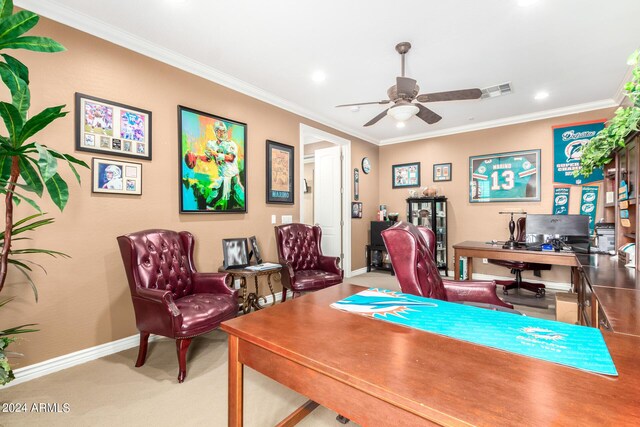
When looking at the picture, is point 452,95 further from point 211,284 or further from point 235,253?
point 211,284

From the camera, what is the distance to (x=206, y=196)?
10.5 ft

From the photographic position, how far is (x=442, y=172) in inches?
219

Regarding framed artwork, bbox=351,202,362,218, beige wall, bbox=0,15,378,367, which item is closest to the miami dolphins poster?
framed artwork, bbox=351,202,362,218

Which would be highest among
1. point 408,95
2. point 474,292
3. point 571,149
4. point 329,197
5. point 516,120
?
point 516,120

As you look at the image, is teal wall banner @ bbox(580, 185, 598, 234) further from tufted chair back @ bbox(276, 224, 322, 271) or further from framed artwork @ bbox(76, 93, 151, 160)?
framed artwork @ bbox(76, 93, 151, 160)

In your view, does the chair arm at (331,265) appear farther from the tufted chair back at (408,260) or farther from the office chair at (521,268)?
the office chair at (521,268)

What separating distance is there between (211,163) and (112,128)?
953mm

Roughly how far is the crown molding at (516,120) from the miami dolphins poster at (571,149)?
0.21m

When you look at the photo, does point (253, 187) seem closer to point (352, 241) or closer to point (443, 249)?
point (352, 241)

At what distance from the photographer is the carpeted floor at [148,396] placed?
66.9 inches

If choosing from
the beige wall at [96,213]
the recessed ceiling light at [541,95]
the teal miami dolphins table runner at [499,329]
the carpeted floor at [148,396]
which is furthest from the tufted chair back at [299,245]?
the recessed ceiling light at [541,95]

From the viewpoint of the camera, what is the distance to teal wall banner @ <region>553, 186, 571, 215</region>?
4418 millimetres

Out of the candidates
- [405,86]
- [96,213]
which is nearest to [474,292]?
[405,86]

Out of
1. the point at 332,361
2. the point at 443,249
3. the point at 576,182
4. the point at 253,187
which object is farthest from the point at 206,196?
the point at 576,182
